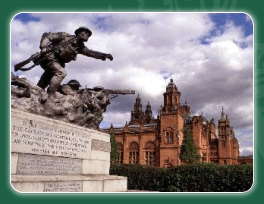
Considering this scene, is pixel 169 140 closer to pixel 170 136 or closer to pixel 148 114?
pixel 170 136

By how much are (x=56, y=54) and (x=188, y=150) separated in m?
40.9

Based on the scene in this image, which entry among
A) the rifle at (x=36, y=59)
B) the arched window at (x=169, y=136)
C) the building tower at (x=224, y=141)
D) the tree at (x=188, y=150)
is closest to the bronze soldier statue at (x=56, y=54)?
the rifle at (x=36, y=59)

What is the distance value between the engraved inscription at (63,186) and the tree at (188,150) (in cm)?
4056

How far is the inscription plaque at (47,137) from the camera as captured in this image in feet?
19.1

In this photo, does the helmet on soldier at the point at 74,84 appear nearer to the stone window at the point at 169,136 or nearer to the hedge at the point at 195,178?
the hedge at the point at 195,178

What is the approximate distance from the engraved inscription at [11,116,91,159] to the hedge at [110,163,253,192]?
262 inches

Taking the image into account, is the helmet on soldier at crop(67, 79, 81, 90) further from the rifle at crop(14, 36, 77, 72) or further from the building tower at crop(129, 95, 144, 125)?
the building tower at crop(129, 95, 144, 125)

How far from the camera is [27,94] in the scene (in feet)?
21.8

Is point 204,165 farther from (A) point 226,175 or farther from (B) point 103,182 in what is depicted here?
(B) point 103,182

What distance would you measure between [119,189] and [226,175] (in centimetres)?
581

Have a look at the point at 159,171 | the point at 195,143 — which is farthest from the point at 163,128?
the point at 159,171

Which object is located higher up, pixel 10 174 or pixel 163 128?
pixel 163 128

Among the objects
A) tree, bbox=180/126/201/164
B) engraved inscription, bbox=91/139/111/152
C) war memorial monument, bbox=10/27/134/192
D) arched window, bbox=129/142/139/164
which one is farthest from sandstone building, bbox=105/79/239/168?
war memorial monument, bbox=10/27/134/192

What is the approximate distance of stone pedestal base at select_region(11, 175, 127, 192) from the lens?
17.0ft
